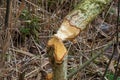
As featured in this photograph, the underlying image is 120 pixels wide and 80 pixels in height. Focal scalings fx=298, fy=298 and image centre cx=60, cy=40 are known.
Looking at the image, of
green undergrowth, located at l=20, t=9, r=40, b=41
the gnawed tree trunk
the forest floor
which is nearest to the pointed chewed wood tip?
the gnawed tree trunk

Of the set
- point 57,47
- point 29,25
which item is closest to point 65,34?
point 57,47

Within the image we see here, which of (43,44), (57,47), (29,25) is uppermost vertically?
(57,47)

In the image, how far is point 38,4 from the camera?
225cm

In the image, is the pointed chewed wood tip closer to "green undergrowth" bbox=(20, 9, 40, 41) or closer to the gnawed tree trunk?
the gnawed tree trunk

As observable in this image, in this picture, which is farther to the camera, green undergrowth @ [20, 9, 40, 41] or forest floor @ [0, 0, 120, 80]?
green undergrowth @ [20, 9, 40, 41]

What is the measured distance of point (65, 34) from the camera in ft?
2.89

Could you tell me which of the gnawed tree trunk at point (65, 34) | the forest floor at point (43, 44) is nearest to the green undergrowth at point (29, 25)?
the forest floor at point (43, 44)

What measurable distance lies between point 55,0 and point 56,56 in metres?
1.68

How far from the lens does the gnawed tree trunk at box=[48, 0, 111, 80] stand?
88cm

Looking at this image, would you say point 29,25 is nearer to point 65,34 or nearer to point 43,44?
point 43,44

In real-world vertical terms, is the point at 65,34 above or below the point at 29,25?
above

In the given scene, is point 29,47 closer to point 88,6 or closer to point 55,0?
point 55,0

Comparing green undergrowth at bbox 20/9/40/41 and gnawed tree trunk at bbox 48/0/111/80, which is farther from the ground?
gnawed tree trunk at bbox 48/0/111/80

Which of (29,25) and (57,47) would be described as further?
(29,25)
